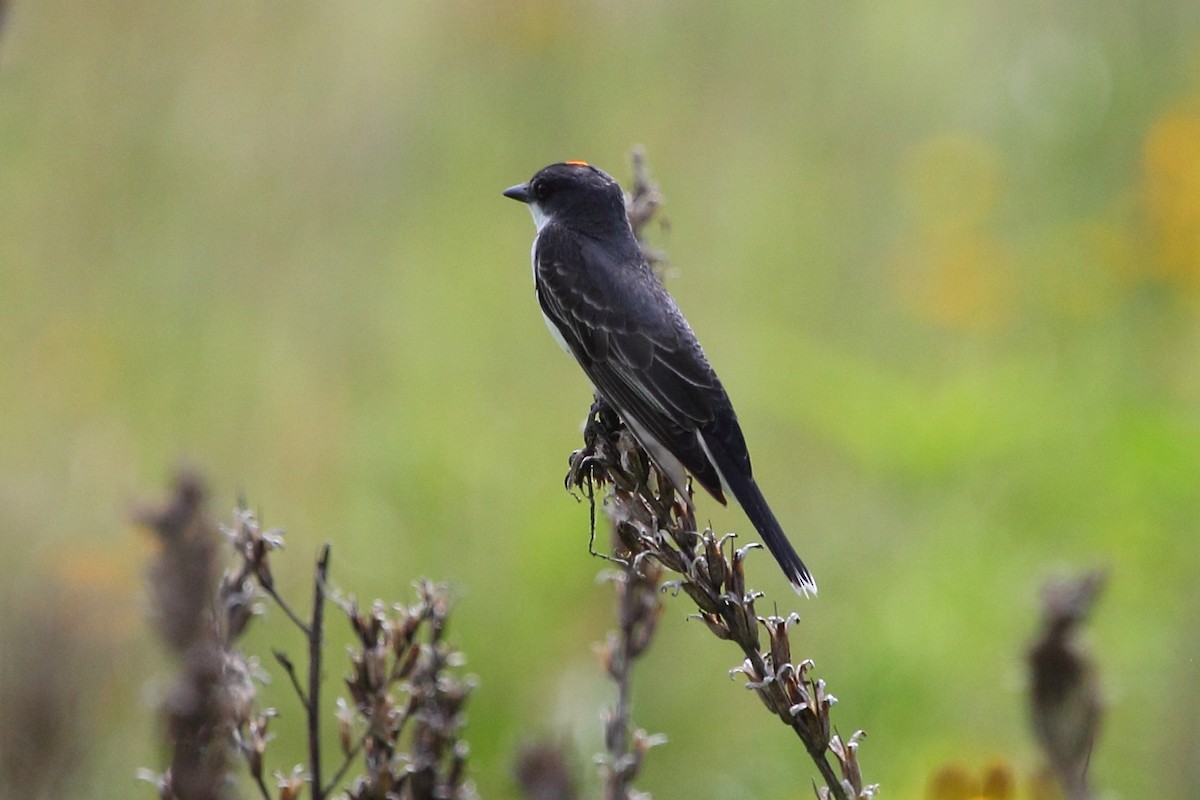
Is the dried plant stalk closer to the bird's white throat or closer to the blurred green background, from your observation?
the blurred green background

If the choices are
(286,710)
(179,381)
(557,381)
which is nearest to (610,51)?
(557,381)

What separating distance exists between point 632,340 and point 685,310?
2.88 metres

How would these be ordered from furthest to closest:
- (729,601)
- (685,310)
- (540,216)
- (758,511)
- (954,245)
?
1. (685,310)
2. (954,245)
3. (540,216)
4. (758,511)
5. (729,601)

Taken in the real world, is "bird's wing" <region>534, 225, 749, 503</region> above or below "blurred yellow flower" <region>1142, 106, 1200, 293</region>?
below

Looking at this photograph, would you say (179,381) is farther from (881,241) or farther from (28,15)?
(881,241)

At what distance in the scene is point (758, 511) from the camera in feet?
13.9

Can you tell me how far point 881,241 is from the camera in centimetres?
819

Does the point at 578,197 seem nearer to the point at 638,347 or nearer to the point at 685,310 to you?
the point at 638,347

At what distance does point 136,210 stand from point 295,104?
113 centimetres

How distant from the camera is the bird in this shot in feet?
14.2

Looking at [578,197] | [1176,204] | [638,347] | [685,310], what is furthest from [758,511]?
[1176,204]

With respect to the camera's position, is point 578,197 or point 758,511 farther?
point 578,197

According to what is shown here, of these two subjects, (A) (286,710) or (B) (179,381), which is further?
(B) (179,381)

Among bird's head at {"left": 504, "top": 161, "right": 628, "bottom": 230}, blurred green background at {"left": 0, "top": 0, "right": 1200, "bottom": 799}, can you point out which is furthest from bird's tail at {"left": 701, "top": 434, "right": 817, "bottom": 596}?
bird's head at {"left": 504, "top": 161, "right": 628, "bottom": 230}
